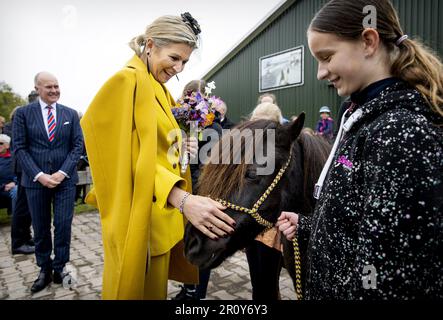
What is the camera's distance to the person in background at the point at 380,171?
89 cm

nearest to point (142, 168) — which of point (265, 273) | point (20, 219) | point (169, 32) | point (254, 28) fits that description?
point (169, 32)

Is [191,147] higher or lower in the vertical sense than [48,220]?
higher

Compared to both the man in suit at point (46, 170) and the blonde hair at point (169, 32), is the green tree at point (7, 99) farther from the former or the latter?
the blonde hair at point (169, 32)

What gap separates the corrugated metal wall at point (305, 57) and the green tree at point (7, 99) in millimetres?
25411

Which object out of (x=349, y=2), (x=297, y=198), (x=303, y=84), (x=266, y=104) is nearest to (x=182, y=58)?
(x=349, y=2)

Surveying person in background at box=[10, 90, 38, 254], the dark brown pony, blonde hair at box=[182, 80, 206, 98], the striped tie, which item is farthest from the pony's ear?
person in background at box=[10, 90, 38, 254]

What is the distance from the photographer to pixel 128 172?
1.53 metres

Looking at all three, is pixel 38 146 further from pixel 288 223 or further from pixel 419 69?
pixel 419 69

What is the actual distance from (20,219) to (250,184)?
4.77 meters

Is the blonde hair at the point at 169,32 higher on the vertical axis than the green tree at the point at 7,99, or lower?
lower

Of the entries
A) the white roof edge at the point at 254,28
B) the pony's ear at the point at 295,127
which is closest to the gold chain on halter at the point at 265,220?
the pony's ear at the point at 295,127

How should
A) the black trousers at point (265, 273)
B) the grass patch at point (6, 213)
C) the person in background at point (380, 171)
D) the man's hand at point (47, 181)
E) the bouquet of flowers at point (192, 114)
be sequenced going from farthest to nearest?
the grass patch at point (6, 213)
the man's hand at point (47, 181)
the black trousers at point (265, 273)
the bouquet of flowers at point (192, 114)
the person in background at point (380, 171)

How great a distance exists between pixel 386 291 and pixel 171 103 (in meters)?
1.72
